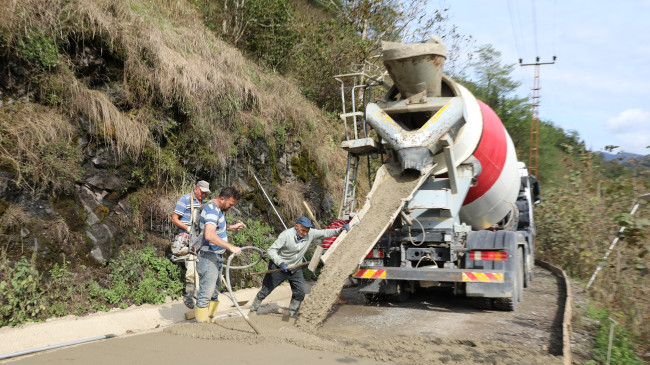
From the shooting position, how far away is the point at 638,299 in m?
5.95

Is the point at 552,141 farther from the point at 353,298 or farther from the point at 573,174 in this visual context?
the point at 353,298

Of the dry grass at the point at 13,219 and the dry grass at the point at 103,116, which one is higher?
the dry grass at the point at 103,116

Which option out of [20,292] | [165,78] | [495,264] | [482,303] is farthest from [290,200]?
[20,292]

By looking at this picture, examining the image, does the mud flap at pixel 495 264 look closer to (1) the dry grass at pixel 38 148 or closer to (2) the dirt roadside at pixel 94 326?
(2) the dirt roadside at pixel 94 326

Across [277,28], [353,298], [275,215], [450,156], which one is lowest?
[353,298]

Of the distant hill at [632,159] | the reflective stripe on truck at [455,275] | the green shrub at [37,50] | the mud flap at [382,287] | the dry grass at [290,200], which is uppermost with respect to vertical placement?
the green shrub at [37,50]

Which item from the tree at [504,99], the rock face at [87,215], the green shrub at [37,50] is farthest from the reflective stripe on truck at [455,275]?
the tree at [504,99]

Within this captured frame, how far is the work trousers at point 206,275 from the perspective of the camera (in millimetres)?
5574

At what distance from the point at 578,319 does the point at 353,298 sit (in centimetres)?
344

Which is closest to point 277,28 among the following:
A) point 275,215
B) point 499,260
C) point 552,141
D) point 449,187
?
point 275,215

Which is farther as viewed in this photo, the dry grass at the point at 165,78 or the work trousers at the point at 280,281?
the dry grass at the point at 165,78

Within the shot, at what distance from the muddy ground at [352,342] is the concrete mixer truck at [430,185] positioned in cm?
57

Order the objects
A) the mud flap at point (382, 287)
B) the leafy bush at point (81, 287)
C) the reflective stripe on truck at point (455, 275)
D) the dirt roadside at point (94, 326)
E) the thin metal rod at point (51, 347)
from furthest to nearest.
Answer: the mud flap at point (382, 287), the reflective stripe on truck at point (455, 275), the leafy bush at point (81, 287), the dirt roadside at point (94, 326), the thin metal rod at point (51, 347)

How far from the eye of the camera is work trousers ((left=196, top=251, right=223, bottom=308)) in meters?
5.57
